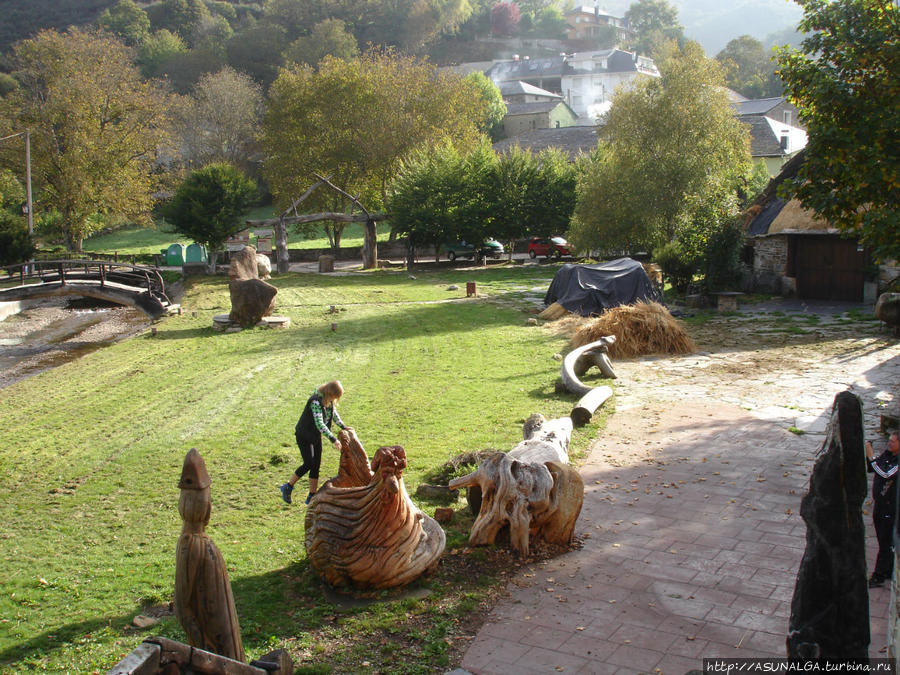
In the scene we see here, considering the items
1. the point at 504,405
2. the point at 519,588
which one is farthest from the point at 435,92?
the point at 519,588

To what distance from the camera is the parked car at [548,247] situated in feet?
141

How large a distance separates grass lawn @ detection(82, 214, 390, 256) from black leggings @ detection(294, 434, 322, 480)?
44.6 metres

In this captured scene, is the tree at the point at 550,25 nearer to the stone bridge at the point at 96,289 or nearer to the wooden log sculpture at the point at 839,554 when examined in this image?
the stone bridge at the point at 96,289

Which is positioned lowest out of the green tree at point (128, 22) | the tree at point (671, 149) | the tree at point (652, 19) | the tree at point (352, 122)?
the tree at point (671, 149)

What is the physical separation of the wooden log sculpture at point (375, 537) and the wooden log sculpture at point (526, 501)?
936 millimetres

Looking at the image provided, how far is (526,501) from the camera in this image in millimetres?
7742

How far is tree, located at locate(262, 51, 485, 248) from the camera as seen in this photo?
43.5m

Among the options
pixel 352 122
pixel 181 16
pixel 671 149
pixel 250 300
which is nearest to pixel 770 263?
pixel 671 149

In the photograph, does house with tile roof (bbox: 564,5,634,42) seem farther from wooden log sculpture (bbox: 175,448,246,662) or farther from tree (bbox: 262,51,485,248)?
wooden log sculpture (bbox: 175,448,246,662)

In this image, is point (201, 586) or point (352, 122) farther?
point (352, 122)

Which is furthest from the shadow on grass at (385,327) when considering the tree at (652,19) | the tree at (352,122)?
the tree at (652,19)

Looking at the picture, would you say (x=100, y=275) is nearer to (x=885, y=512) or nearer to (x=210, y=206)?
(x=210, y=206)

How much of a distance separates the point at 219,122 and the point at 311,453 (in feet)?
195

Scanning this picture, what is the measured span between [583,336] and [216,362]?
9167 mm
